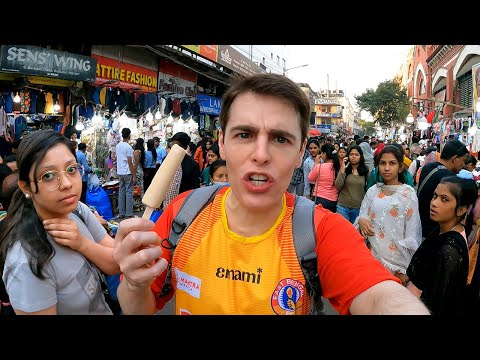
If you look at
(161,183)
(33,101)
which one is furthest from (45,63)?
(161,183)

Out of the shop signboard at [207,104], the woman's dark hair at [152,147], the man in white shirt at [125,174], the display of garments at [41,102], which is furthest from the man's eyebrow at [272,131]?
the shop signboard at [207,104]

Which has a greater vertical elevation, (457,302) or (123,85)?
(123,85)

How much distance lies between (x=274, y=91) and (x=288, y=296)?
0.84 metres

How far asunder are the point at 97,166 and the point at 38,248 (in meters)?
10.2

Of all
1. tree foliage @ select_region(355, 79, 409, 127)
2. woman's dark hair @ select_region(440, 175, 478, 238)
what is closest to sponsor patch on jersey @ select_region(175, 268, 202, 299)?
woman's dark hair @ select_region(440, 175, 478, 238)

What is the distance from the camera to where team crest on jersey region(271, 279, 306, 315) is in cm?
149

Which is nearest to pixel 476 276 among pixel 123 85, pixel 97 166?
pixel 97 166

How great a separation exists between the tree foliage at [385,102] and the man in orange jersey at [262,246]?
151 ft

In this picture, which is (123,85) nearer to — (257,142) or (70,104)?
(70,104)

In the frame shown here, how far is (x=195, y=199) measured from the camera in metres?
1.79

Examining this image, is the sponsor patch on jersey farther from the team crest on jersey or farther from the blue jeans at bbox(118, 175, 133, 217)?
the blue jeans at bbox(118, 175, 133, 217)

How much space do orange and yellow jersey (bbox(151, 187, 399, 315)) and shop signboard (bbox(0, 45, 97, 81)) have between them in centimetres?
874

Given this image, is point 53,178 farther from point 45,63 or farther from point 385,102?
point 385,102

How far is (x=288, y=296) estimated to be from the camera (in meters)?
1.50
